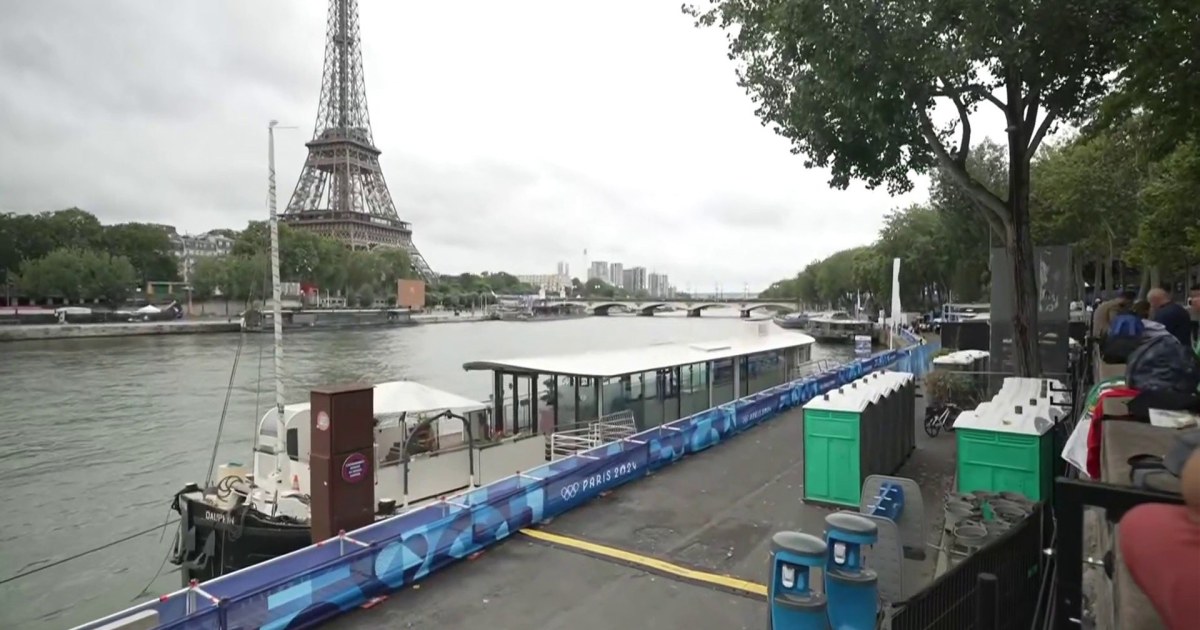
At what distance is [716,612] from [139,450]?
24418mm

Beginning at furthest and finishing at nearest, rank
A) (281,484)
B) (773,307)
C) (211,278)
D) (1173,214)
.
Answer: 1. (773,307)
2. (211,278)
3. (1173,214)
4. (281,484)

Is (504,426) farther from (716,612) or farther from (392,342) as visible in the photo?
(392,342)

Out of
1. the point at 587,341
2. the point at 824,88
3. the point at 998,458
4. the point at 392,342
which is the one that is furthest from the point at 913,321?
the point at 998,458

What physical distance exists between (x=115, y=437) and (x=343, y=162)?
95.0 m

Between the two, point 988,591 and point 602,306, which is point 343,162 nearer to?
point 602,306

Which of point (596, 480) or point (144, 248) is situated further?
point (144, 248)

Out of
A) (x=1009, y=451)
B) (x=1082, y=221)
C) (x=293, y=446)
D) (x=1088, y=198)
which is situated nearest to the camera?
(x=1009, y=451)

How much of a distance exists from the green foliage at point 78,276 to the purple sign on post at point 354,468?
287 feet

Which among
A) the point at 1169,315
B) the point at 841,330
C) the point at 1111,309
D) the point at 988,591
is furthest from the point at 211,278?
the point at 988,591

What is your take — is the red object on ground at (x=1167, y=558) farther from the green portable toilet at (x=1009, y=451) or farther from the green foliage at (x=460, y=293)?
the green foliage at (x=460, y=293)

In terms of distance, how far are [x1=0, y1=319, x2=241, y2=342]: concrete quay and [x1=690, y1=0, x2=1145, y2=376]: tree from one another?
2845 inches

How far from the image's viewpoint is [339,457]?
853 cm

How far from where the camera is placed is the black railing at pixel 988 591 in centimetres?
359

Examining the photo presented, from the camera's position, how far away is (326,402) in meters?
8.48
